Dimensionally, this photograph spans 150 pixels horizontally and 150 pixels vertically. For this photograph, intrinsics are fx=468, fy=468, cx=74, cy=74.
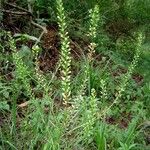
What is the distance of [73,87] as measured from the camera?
481cm

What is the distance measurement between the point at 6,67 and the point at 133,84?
156 centimetres

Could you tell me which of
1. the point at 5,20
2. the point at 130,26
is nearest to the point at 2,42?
the point at 5,20

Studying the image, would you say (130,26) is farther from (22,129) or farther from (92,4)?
(22,129)

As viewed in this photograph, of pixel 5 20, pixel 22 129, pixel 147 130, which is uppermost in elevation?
pixel 5 20

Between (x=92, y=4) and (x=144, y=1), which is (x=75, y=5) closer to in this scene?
(x=92, y=4)

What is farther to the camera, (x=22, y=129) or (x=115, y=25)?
(x=115, y=25)

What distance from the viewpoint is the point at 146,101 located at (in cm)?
521

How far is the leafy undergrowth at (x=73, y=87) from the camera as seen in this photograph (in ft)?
10.9

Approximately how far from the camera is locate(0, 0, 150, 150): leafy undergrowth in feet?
10.9

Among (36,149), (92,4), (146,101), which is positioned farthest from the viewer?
(92,4)

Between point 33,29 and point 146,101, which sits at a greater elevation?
point 33,29

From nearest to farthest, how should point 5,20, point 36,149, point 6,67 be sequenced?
point 36,149
point 6,67
point 5,20

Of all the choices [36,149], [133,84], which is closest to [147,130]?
[133,84]

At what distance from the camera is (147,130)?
15.9 ft
